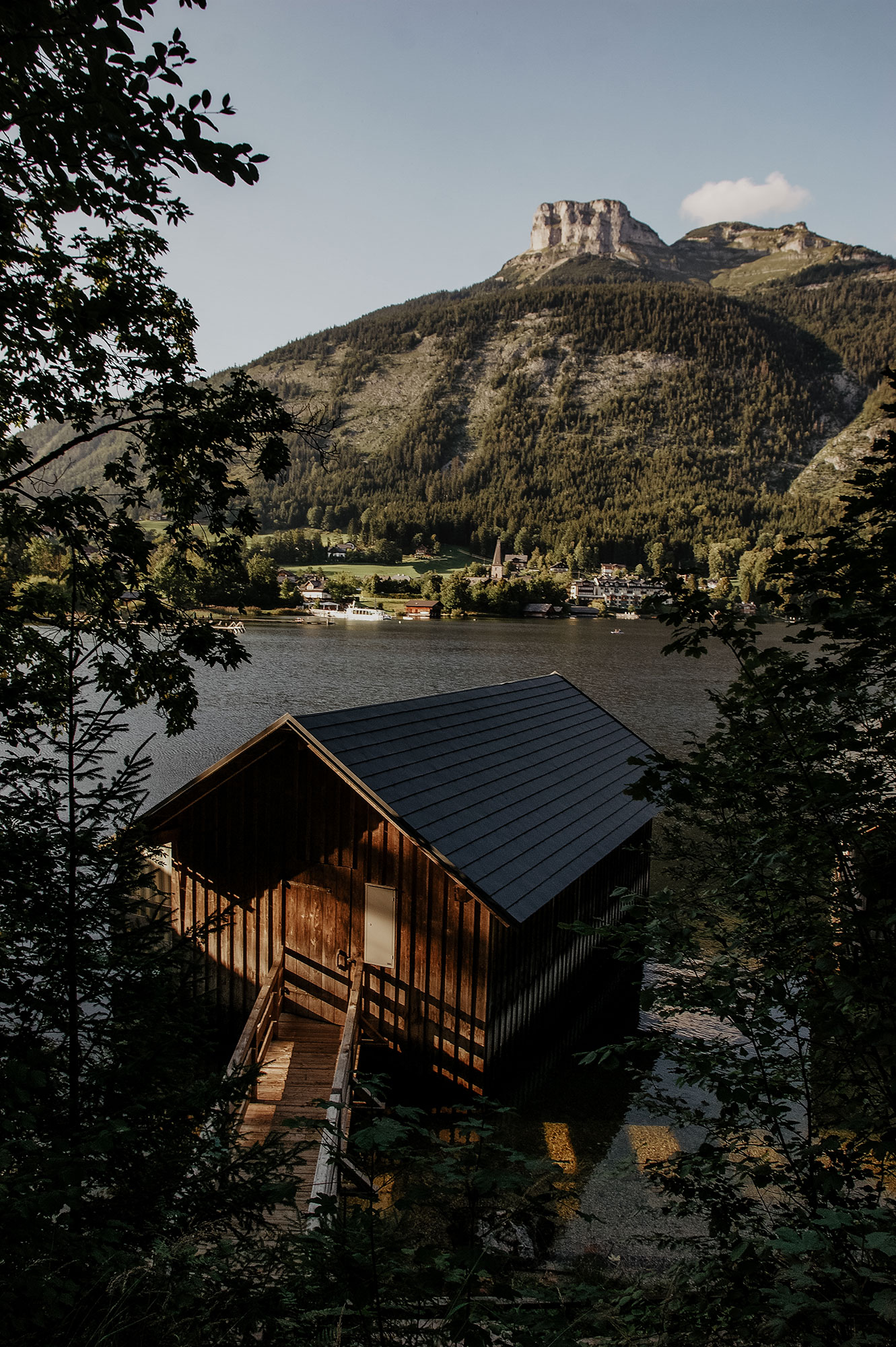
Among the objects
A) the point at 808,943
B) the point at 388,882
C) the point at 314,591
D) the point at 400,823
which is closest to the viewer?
the point at 808,943

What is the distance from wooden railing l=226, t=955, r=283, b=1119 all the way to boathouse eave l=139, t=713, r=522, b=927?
2600mm

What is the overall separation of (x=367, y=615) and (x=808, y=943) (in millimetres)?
104880

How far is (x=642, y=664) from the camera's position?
221 ft

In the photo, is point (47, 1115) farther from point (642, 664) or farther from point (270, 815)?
point (642, 664)

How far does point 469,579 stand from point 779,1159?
121 m

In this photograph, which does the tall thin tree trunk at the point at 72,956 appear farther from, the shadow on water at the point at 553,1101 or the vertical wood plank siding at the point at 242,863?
the vertical wood plank siding at the point at 242,863

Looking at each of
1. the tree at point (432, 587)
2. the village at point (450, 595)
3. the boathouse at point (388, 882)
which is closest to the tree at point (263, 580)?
the village at point (450, 595)

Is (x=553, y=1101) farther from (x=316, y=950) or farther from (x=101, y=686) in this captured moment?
(x=101, y=686)

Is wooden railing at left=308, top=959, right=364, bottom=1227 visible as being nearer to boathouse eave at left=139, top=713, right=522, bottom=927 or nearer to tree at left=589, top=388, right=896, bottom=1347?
boathouse eave at left=139, top=713, right=522, bottom=927

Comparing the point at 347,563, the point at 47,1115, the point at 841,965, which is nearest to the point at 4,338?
the point at 47,1115

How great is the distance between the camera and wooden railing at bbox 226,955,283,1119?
8875mm

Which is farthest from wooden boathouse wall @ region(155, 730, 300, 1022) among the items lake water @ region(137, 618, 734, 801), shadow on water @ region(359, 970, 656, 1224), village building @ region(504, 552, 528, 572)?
village building @ region(504, 552, 528, 572)

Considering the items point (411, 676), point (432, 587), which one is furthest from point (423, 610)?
point (411, 676)

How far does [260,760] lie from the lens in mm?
11188
